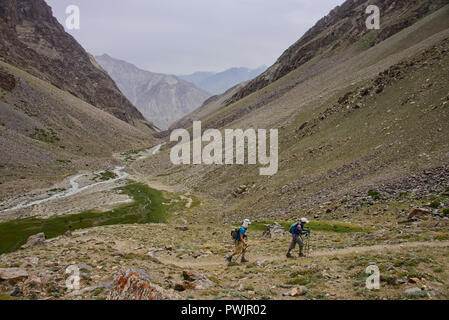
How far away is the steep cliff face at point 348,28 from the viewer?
89.3 metres

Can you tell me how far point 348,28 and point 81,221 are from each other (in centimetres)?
13666

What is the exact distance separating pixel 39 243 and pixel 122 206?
1110 inches

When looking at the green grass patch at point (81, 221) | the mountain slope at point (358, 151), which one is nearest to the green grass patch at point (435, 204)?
the mountain slope at point (358, 151)

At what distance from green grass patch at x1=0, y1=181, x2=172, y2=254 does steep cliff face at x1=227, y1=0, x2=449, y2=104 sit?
8829cm

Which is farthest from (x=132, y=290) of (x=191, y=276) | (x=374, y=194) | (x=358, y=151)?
(x=358, y=151)

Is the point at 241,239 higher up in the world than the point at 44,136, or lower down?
lower down

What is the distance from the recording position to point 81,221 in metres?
41.5

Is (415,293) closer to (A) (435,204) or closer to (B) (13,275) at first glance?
(A) (435,204)

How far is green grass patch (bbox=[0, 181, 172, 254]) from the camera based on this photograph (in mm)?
36100

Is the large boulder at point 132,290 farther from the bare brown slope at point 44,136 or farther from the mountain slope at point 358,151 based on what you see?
the bare brown slope at point 44,136

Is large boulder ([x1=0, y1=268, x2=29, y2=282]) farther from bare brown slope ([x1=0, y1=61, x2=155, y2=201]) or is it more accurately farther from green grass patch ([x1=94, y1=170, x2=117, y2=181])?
green grass patch ([x1=94, y1=170, x2=117, y2=181])

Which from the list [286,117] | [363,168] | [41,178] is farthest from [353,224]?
[41,178]

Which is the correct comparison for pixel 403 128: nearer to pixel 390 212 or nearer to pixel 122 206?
pixel 390 212
